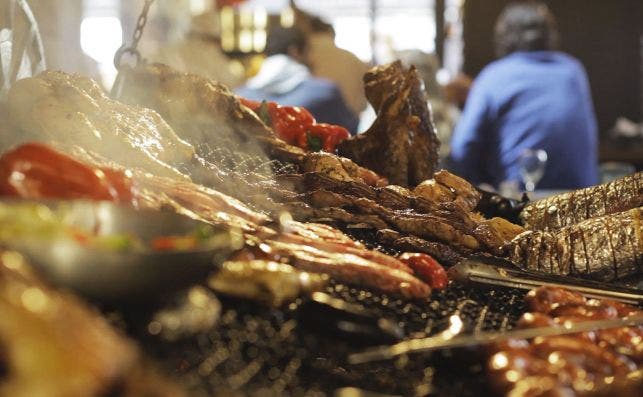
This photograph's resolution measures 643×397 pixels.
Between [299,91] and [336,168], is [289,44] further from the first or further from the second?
→ [336,168]

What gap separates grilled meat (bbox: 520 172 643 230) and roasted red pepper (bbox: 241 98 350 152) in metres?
1.45

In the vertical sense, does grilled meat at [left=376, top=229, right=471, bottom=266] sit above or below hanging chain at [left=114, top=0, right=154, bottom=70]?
below

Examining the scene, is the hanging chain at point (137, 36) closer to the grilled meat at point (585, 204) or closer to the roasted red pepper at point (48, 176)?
the roasted red pepper at point (48, 176)

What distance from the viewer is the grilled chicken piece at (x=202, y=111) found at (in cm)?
469

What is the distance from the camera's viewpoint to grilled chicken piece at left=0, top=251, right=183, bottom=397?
1.59 meters

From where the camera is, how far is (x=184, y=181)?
141 inches

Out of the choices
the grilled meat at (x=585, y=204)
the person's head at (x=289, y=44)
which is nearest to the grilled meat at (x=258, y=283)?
the grilled meat at (x=585, y=204)

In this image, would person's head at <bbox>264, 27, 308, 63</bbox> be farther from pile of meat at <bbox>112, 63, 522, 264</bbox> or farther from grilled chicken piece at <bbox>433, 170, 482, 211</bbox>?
grilled chicken piece at <bbox>433, 170, 482, 211</bbox>

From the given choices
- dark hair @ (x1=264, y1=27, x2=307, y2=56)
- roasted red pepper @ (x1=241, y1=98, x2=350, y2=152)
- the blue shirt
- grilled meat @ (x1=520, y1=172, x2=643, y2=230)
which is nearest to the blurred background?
dark hair @ (x1=264, y1=27, x2=307, y2=56)

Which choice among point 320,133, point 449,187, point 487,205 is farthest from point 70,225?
point 320,133

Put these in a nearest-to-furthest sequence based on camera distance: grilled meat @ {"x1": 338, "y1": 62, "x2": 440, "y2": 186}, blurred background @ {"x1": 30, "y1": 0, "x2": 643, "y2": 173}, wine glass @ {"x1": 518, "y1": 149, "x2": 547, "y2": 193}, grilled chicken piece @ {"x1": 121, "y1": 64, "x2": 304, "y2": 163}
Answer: grilled chicken piece @ {"x1": 121, "y1": 64, "x2": 304, "y2": 163}
grilled meat @ {"x1": 338, "y1": 62, "x2": 440, "y2": 186}
wine glass @ {"x1": 518, "y1": 149, "x2": 547, "y2": 193}
blurred background @ {"x1": 30, "y1": 0, "x2": 643, "y2": 173}

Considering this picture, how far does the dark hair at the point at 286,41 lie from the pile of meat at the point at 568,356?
7785 millimetres

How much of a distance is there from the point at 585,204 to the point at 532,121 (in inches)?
194

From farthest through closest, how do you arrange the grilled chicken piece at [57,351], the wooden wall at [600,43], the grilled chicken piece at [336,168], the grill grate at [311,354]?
the wooden wall at [600,43] < the grilled chicken piece at [336,168] < the grill grate at [311,354] < the grilled chicken piece at [57,351]
